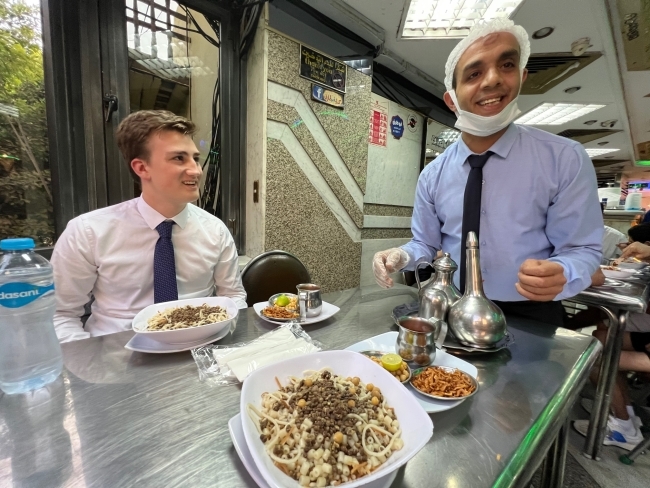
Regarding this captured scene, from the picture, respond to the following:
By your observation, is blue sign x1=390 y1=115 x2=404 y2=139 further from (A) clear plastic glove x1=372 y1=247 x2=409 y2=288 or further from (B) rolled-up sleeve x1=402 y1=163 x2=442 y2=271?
(A) clear plastic glove x1=372 y1=247 x2=409 y2=288

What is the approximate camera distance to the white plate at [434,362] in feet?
2.25

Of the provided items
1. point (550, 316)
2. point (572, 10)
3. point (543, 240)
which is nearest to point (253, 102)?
point (543, 240)

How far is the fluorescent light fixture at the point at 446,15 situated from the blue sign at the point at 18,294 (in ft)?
10.1

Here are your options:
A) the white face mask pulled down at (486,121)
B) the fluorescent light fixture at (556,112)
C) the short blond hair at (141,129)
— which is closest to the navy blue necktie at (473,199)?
the white face mask pulled down at (486,121)

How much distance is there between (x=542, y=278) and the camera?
0.99m

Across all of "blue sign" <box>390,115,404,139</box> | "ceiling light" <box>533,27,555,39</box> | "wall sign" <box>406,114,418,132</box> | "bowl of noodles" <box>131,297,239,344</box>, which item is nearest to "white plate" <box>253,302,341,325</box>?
"bowl of noodles" <box>131,297,239,344</box>

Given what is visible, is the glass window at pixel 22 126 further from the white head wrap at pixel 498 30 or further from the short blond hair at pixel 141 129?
the white head wrap at pixel 498 30

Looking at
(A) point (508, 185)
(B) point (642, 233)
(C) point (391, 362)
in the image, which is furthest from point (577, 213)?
(B) point (642, 233)

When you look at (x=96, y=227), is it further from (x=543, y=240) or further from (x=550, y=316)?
(x=550, y=316)

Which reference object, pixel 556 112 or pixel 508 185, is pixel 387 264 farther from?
pixel 556 112

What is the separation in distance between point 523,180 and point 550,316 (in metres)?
0.65

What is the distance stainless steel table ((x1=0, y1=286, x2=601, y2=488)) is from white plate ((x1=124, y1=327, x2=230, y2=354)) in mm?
22

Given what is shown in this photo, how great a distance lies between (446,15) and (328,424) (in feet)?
10.8

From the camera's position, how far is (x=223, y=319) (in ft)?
3.36
